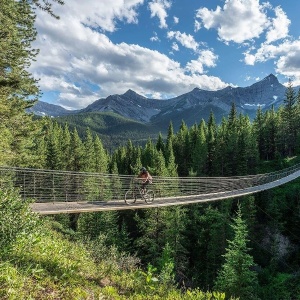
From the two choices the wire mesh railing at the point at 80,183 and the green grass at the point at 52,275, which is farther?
the wire mesh railing at the point at 80,183

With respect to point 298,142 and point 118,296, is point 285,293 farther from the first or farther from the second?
point 298,142

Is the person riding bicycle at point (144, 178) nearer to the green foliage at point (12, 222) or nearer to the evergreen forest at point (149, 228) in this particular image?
the evergreen forest at point (149, 228)

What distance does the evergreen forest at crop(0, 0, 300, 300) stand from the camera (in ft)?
16.9

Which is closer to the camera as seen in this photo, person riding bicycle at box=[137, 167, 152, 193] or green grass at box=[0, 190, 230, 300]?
green grass at box=[0, 190, 230, 300]

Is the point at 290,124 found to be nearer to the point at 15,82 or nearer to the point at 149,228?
the point at 149,228

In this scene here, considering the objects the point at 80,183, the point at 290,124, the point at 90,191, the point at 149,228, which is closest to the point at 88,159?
the point at 80,183

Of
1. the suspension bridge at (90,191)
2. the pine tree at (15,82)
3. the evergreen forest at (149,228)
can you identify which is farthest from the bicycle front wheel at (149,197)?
the pine tree at (15,82)

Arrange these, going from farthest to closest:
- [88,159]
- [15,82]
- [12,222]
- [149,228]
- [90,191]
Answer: [88,159]
[149,228]
[90,191]
[15,82]
[12,222]

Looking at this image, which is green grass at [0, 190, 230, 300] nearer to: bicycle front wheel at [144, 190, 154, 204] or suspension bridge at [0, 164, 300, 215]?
suspension bridge at [0, 164, 300, 215]

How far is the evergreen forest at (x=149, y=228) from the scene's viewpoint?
5.14 metres

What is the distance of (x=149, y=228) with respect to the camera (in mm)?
29250

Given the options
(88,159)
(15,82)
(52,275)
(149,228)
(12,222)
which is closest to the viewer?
(52,275)

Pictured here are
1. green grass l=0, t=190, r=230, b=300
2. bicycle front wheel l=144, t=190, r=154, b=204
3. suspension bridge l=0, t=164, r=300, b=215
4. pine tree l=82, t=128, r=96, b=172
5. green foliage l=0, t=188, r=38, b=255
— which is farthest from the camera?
pine tree l=82, t=128, r=96, b=172

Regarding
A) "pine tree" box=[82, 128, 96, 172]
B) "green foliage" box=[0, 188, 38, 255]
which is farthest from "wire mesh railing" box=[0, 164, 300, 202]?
"pine tree" box=[82, 128, 96, 172]
